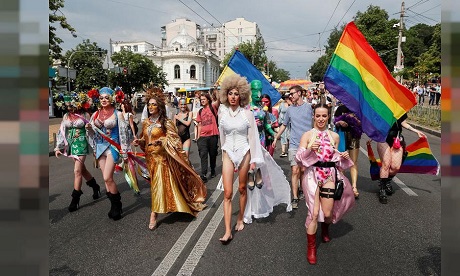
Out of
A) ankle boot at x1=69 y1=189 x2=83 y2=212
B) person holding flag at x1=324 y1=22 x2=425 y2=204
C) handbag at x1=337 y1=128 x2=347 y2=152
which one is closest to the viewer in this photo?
person holding flag at x1=324 y1=22 x2=425 y2=204

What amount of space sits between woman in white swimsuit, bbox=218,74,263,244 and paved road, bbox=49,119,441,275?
2.07ft

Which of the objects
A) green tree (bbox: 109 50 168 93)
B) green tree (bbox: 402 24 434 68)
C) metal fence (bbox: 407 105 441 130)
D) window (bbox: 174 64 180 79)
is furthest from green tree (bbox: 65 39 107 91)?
green tree (bbox: 402 24 434 68)

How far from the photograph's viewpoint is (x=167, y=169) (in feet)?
16.8

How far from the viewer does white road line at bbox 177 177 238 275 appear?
3.65 m

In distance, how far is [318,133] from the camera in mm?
4090

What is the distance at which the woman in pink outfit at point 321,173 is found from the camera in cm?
393

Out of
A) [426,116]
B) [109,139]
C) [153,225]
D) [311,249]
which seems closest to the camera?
[311,249]

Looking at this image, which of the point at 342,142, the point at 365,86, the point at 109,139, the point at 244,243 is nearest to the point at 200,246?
the point at 244,243

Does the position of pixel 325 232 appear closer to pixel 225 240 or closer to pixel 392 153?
pixel 225 240

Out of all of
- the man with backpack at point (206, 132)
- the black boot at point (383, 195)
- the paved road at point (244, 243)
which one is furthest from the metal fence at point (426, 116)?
the paved road at point (244, 243)

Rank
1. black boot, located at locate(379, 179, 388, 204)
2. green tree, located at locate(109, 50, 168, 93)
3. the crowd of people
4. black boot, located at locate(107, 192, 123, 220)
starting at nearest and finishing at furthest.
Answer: the crowd of people < black boot, located at locate(107, 192, 123, 220) < black boot, located at locate(379, 179, 388, 204) < green tree, located at locate(109, 50, 168, 93)

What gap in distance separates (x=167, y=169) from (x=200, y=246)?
1335 millimetres

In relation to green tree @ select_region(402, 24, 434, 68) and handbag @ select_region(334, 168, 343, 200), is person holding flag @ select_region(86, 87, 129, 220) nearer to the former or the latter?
handbag @ select_region(334, 168, 343, 200)

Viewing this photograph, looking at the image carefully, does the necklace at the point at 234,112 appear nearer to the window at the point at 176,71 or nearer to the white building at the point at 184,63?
the white building at the point at 184,63
